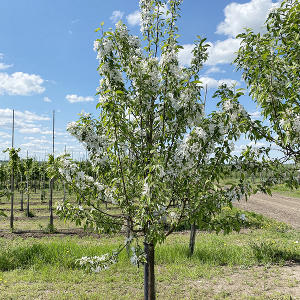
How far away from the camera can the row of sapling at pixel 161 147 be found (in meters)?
3.31

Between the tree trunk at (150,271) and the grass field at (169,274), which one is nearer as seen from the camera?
the tree trunk at (150,271)

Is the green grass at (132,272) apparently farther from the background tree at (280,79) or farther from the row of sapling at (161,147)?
the background tree at (280,79)

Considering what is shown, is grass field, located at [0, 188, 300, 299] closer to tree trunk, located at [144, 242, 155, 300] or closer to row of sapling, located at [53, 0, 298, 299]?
tree trunk, located at [144, 242, 155, 300]

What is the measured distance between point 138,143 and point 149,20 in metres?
1.96

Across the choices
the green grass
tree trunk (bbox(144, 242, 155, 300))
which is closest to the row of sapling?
tree trunk (bbox(144, 242, 155, 300))

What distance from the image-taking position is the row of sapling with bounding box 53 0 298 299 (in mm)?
3312

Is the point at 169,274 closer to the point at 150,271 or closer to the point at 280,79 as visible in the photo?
the point at 150,271

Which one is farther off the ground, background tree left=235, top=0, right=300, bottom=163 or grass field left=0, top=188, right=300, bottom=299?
background tree left=235, top=0, right=300, bottom=163

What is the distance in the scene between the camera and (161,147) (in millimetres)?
3807

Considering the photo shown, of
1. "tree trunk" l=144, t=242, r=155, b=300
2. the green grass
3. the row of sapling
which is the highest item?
the row of sapling

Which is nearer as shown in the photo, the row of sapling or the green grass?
the row of sapling

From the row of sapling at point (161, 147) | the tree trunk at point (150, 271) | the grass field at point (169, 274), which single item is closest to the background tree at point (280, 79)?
the row of sapling at point (161, 147)

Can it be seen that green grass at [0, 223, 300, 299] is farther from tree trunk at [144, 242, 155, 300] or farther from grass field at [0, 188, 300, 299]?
tree trunk at [144, 242, 155, 300]

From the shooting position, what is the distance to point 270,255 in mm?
8242
